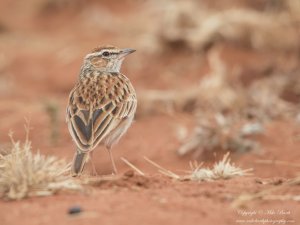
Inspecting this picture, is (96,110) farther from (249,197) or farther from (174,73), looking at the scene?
(174,73)

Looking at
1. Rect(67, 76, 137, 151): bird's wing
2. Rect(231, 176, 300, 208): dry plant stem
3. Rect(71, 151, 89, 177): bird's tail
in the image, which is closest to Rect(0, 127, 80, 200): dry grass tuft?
Rect(71, 151, 89, 177): bird's tail

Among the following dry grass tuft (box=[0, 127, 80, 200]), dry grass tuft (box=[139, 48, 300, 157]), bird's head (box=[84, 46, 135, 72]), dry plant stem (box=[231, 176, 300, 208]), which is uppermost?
bird's head (box=[84, 46, 135, 72])

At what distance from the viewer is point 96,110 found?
7.93 meters

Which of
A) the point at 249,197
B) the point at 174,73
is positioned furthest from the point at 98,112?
the point at 174,73

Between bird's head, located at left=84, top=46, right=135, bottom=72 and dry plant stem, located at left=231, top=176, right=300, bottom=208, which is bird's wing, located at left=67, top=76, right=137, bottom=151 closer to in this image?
bird's head, located at left=84, top=46, right=135, bottom=72

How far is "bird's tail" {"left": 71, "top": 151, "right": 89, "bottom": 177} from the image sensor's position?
7.01 meters

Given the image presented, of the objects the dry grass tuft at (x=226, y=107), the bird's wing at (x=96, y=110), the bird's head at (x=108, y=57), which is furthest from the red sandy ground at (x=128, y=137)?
the bird's head at (x=108, y=57)

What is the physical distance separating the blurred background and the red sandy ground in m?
0.04

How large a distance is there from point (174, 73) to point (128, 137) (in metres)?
4.31

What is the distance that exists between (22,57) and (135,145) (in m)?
8.24

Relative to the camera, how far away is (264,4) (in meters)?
17.0

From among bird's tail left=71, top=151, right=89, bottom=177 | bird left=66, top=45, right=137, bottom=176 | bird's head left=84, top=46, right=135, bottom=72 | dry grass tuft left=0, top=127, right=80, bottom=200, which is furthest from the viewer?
bird's head left=84, top=46, right=135, bottom=72

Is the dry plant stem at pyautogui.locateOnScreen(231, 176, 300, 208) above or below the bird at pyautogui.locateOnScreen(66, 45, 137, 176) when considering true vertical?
below

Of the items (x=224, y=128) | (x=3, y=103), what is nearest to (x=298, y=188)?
(x=224, y=128)
